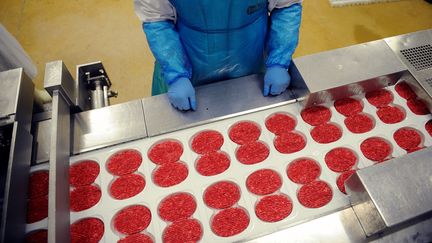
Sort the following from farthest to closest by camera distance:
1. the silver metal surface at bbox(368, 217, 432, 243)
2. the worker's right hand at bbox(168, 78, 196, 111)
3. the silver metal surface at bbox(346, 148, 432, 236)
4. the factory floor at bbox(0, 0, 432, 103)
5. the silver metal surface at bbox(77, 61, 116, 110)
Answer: the factory floor at bbox(0, 0, 432, 103) < the silver metal surface at bbox(77, 61, 116, 110) < the worker's right hand at bbox(168, 78, 196, 111) < the silver metal surface at bbox(368, 217, 432, 243) < the silver metal surface at bbox(346, 148, 432, 236)

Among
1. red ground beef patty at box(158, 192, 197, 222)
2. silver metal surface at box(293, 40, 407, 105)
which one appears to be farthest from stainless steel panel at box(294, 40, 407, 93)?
red ground beef patty at box(158, 192, 197, 222)

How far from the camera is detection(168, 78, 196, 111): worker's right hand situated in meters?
1.54

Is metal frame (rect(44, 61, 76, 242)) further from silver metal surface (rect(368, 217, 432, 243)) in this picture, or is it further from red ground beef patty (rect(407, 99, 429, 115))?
red ground beef patty (rect(407, 99, 429, 115))

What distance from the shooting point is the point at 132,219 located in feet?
4.42

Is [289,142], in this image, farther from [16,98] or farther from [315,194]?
[16,98]

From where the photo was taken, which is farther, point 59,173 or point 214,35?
point 214,35

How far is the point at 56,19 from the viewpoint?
4.18m

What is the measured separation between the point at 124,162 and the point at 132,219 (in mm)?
278

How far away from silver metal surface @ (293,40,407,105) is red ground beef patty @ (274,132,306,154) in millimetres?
190

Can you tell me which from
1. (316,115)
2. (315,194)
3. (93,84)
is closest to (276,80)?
(316,115)

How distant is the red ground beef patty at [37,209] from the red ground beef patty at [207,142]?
27.5 inches

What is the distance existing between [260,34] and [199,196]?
977mm

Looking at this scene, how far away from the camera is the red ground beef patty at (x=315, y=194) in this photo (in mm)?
1343

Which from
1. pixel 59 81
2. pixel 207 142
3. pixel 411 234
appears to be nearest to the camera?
pixel 411 234
